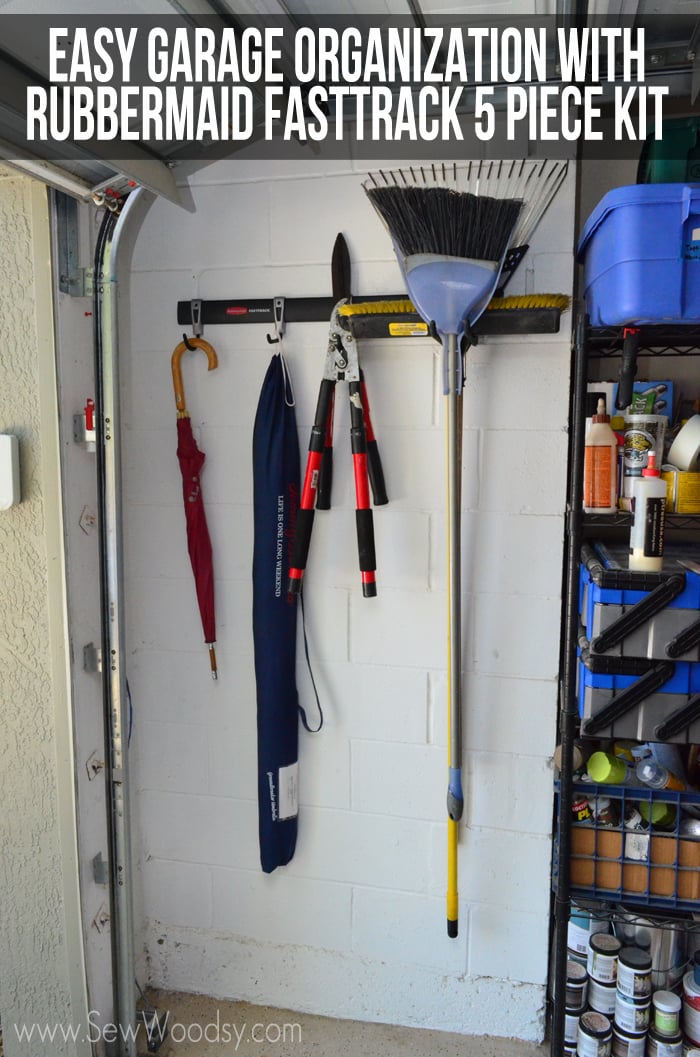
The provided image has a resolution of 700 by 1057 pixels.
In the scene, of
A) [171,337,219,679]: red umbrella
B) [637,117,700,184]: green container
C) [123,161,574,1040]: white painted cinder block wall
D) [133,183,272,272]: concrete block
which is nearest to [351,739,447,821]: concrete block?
[123,161,574,1040]: white painted cinder block wall

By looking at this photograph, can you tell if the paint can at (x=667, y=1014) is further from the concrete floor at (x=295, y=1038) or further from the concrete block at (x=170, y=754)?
the concrete block at (x=170, y=754)

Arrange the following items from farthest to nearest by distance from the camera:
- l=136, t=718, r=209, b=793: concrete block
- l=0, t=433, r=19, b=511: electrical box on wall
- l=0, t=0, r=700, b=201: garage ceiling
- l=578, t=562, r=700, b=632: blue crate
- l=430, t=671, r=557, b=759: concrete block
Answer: l=136, t=718, r=209, b=793: concrete block → l=430, t=671, r=557, b=759: concrete block → l=0, t=433, r=19, b=511: electrical box on wall → l=578, t=562, r=700, b=632: blue crate → l=0, t=0, r=700, b=201: garage ceiling

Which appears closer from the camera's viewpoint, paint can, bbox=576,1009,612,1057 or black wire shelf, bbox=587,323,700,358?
black wire shelf, bbox=587,323,700,358

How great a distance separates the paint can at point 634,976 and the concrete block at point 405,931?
14.2 inches

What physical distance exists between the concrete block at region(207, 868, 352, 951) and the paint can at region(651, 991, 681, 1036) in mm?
728

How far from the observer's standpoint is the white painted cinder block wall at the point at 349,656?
67.8 inches

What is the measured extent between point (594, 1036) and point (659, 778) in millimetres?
619

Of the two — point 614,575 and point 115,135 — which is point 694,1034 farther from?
point 115,135

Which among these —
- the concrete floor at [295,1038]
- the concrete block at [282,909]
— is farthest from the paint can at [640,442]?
the concrete floor at [295,1038]

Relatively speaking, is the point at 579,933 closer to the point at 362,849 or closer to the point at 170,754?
the point at 362,849

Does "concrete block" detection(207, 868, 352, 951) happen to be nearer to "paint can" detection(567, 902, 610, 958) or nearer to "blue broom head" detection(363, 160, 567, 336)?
"paint can" detection(567, 902, 610, 958)

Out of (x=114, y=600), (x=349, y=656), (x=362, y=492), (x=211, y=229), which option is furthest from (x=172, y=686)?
(x=211, y=229)

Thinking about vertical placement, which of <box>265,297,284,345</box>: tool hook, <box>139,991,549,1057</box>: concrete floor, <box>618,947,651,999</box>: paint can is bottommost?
<box>139,991,549,1057</box>: concrete floor

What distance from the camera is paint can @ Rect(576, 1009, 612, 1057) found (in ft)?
5.50
